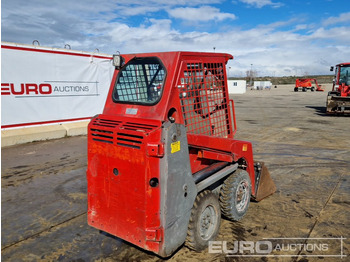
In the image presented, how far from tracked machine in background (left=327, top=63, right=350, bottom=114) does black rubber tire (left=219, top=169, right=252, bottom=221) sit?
45.8 feet

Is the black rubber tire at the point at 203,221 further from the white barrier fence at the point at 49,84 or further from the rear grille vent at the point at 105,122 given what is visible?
the white barrier fence at the point at 49,84

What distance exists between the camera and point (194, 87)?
3.56m

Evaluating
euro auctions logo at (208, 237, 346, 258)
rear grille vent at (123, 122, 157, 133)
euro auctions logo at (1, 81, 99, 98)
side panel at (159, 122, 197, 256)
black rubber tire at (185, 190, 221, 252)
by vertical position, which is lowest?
euro auctions logo at (208, 237, 346, 258)

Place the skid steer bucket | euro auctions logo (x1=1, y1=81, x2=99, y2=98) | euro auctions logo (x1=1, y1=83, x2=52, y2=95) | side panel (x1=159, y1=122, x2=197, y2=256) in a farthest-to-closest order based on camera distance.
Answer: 1. euro auctions logo (x1=1, y1=81, x2=99, y2=98)
2. euro auctions logo (x1=1, y1=83, x2=52, y2=95)
3. the skid steer bucket
4. side panel (x1=159, y1=122, x2=197, y2=256)

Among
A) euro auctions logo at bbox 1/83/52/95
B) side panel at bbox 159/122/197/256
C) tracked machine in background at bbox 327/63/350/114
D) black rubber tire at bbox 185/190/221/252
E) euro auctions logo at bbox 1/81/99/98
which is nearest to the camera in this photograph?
side panel at bbox 159/122/197/256

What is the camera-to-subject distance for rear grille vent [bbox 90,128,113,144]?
3.03 metres

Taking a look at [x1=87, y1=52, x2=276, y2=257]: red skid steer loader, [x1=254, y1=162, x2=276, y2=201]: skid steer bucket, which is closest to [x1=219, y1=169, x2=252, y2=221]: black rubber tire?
[x1=87, y1=52, x2=276, y2=257]: red skid steer loader

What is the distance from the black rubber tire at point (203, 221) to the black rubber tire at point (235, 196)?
0.26 m

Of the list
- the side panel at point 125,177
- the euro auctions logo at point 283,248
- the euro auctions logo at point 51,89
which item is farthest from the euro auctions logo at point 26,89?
the euro auctions logo at point 283,248

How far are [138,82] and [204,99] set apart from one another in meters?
0.91

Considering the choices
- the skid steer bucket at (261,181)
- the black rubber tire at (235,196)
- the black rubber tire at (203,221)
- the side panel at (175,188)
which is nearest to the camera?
the side panel at (175,188)

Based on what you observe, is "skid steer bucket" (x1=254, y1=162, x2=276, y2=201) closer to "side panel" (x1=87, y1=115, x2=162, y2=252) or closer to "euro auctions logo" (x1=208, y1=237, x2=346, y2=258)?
"euro auctions logo" (x1=208, y1=237, x2=346, y2=258)

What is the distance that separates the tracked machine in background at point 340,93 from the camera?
607 inches

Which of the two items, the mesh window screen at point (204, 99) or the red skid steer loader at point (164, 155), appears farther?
the mesh window screen at point (204, 99)
